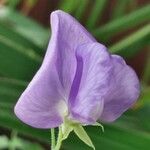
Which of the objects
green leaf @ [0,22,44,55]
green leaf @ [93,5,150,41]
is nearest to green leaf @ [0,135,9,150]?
green leaf @ [0,22,44,55]

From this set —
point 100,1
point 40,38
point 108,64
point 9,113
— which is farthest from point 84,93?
point 100,1

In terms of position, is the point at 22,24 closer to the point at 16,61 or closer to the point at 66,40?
the point at 16,61

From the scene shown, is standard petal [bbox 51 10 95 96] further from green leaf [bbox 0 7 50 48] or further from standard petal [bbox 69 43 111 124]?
green leaf [bbox 0 7 50 48]

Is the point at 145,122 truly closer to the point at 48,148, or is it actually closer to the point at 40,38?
the point at 48,148

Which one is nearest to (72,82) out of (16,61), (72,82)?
(72,82)

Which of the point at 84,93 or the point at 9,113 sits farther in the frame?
the point at 9,113

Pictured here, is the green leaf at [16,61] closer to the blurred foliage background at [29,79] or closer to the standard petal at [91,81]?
the blurred foliage background at [29,79]

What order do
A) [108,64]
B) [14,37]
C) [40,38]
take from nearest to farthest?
[108,64]
[14,37]
[40,38]
